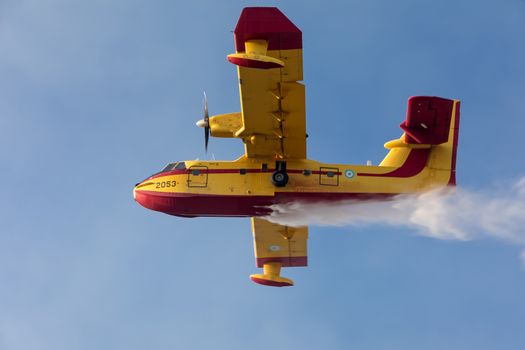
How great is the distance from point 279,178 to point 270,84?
3642mm

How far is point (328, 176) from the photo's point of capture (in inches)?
902

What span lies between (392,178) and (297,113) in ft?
13.3

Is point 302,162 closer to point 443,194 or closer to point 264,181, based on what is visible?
point 264,181

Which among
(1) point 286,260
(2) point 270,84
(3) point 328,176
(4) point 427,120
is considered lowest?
(1) point 286,260

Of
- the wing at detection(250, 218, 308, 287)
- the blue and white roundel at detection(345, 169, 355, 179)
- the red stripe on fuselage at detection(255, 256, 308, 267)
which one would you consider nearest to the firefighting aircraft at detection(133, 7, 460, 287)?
the blue and white roundel at detection(345, 169, 355, 179)

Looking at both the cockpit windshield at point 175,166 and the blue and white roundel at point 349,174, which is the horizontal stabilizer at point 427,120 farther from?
the cockpit windshield at point 175,166

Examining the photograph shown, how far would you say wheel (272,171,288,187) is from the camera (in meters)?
22.7

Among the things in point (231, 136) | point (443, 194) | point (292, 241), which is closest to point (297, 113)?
point (231, 136)

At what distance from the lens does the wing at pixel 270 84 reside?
18984mm

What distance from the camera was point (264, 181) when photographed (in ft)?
75.2

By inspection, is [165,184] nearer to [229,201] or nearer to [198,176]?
[198,176]

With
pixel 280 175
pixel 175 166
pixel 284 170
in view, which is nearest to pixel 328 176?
pixel 284 170

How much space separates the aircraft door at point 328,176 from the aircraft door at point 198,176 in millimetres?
3726

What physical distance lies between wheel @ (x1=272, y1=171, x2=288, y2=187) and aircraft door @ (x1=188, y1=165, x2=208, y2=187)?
2.23m
